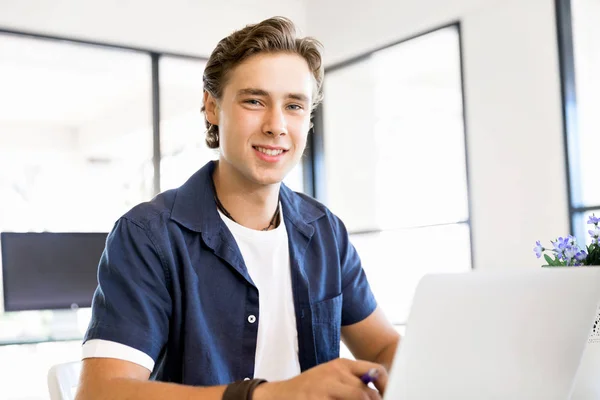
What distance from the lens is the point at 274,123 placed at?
55.3 inches

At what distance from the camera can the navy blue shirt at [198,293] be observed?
1.20 m

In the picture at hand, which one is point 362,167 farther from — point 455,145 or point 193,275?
point 193,275

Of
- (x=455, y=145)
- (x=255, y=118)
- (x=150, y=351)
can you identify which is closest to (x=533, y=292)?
(x=150, y=351)

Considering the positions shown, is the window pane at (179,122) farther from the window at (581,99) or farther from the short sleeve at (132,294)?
the short sleeve at (132,294)

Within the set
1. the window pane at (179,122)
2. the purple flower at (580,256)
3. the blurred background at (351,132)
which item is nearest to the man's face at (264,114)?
the purple flower at (580,256)

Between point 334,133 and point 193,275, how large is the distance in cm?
362

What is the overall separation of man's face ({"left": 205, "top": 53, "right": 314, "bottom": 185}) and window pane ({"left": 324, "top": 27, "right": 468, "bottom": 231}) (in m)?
2.58

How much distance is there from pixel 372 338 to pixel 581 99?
2.30m

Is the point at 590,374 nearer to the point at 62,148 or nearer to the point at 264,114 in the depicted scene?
the point at 264,114

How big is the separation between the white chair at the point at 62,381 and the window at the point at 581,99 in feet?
8.12

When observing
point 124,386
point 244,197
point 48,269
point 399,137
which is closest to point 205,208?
point 244,197

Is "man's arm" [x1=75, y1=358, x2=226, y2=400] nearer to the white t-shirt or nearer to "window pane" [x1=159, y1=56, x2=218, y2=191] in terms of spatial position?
the white t-shirt

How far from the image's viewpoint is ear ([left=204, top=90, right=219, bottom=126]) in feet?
5.07

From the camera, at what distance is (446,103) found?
13.4 feet
